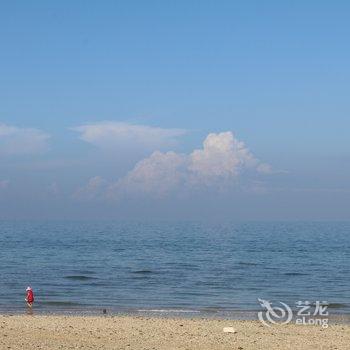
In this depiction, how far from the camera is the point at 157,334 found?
85.8ft

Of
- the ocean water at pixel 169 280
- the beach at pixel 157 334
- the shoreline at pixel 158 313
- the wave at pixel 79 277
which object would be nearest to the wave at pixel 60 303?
the ocean water at pixel 169 280

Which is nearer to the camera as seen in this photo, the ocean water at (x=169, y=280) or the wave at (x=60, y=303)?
the wave at (x=60, y=303)

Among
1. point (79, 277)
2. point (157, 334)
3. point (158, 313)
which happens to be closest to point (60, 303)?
point (158, 313)

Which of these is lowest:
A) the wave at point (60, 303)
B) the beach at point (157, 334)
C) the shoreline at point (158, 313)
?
the wave at point (60, 303)

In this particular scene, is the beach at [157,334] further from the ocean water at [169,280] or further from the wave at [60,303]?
the wave at [60,303]

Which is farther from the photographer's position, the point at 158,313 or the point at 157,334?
the point at 158,313

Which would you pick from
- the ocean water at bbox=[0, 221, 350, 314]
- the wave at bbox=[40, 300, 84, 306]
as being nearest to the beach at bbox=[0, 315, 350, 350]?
the ocean water at bbox=[0, 221, 350, 314]

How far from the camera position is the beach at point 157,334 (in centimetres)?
2402

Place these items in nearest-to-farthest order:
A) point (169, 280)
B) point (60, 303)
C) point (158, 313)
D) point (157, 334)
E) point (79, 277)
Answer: point (157, 334) < point (158, 313) < point (60, 303) < point (169, 280) < point (79, 277)

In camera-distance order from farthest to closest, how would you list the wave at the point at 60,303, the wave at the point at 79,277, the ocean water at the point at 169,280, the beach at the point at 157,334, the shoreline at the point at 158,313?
the wave at the point at 79,277 < the ocean water at the point at 169,280 < the wave at the point at 60,303 < the shoreline at the point at 158,313 < the beach at the point at 157,334

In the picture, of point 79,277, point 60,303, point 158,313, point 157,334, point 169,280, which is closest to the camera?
point 157,334

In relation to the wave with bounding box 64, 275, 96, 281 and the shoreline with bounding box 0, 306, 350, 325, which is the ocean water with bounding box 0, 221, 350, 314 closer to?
the wave with bounding box 64, 275, 96, 281

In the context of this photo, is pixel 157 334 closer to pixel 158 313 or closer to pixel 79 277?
pixel 158 313

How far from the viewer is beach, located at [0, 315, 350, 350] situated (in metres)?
24.0
